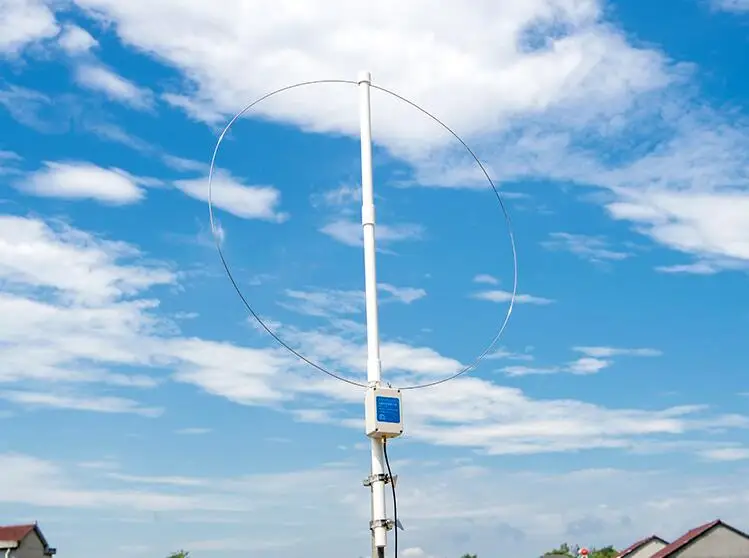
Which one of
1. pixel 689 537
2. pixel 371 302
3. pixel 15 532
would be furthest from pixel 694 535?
pixel 15 532

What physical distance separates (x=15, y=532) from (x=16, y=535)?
36cm

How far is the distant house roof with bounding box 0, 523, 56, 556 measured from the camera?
41.9 m

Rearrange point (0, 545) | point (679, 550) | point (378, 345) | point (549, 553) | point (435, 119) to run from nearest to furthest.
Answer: point (378, 345)
point (435, 119)
point (679, 550)
point (0, 545)
point (549, 553)

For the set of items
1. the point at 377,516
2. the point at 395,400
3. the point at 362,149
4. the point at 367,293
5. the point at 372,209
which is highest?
the point at 362,149

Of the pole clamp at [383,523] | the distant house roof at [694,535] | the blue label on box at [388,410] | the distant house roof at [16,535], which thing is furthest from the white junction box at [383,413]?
the distant house roof at [16,535]

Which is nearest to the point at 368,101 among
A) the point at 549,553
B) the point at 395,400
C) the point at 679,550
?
the point at 395,400

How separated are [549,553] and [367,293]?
120ft

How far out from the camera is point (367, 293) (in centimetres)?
1209

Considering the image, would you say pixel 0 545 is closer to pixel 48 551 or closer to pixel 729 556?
pixel 48 551

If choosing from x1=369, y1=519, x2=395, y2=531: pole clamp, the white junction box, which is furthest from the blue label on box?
x1=369, y1=519, x2=395, y2=531: pole clamp

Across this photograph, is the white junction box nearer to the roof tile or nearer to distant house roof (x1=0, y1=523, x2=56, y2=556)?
the roof tile

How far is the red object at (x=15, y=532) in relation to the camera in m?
42.4

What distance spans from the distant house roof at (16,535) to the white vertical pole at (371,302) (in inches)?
1443

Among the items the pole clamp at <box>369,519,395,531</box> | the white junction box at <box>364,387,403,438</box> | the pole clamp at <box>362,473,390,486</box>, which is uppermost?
the white junction box at <box>364,387,403,438</box>
